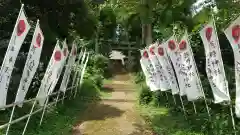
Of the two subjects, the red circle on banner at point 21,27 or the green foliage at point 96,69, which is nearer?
the red circle on banner at point 21,27

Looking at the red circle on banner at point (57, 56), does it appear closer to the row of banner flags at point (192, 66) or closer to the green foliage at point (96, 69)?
the row of banner flags at point (192, 66)

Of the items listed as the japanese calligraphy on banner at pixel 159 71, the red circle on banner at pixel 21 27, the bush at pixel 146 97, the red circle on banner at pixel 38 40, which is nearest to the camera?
the red circle on banner at pixel 21 27

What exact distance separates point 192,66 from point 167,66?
262 cm

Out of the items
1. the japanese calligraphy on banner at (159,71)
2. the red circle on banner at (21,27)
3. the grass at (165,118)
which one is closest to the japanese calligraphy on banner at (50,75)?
the red circle on banner at (21,27)

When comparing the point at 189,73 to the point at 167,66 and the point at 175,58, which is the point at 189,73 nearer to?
the point at 175,58

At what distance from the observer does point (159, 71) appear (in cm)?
1227

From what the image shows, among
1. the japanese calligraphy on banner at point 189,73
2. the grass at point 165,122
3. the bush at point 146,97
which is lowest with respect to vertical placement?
the grass at point 165,122

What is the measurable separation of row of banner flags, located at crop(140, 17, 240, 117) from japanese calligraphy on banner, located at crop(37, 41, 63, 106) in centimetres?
324

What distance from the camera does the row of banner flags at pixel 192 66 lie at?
7047mm

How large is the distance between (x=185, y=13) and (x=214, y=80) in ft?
24.9

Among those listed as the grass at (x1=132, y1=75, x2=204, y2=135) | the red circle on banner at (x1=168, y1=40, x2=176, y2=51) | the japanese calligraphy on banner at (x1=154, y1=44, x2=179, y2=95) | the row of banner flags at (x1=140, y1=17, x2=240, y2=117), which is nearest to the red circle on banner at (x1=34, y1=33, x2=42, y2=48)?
the row of banner flags at (x1=140, y1=17, x2=240, y2=117)

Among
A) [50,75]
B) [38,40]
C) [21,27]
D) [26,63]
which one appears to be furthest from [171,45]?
[21,27]

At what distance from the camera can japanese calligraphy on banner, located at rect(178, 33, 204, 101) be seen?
8.67 m

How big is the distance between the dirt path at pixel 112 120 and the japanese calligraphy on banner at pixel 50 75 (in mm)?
1383
